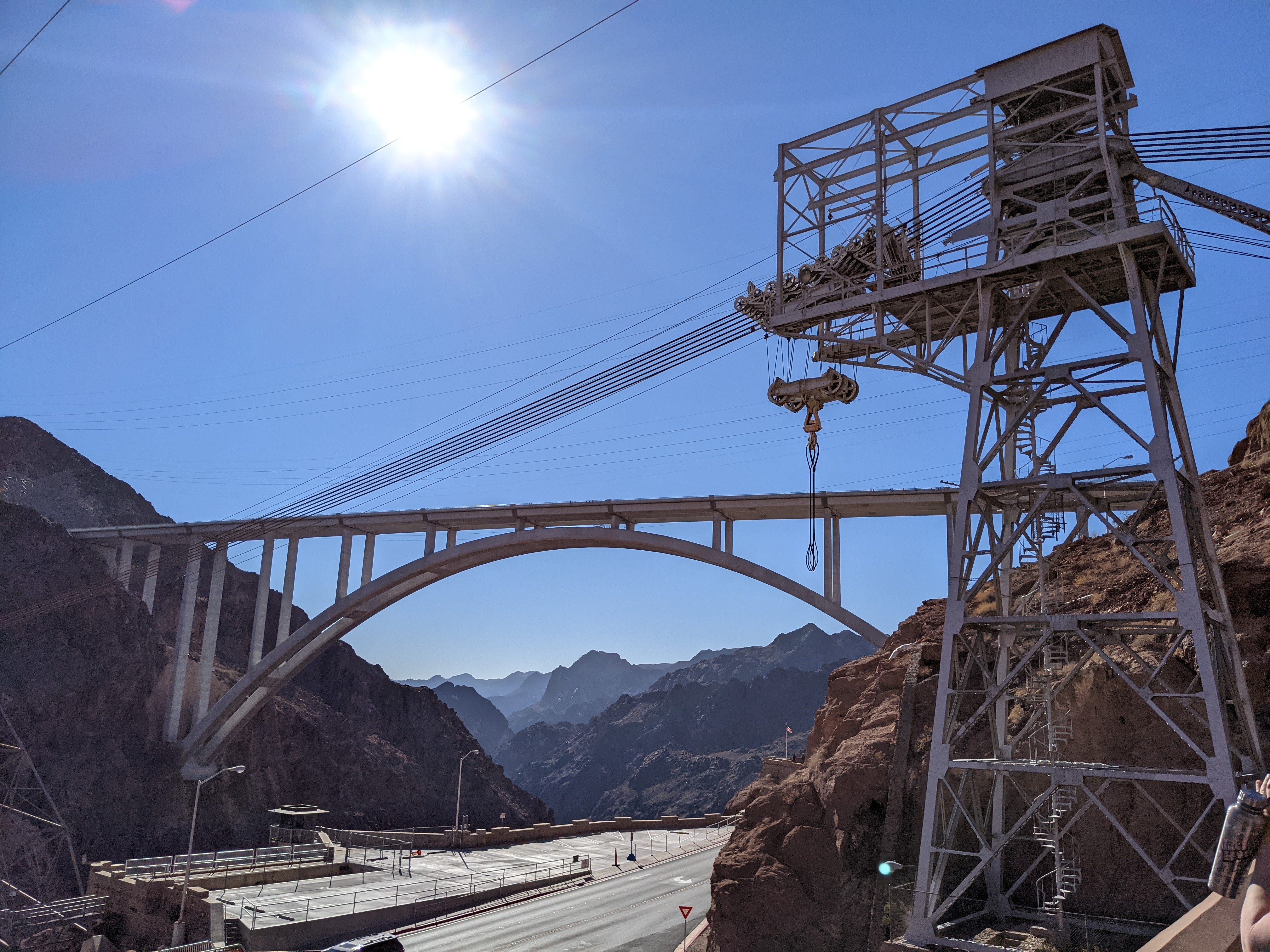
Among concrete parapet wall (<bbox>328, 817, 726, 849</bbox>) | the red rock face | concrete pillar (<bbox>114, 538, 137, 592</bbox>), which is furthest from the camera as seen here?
concrete pillar (<bbox>114, 538, 137, 592</bbox>)

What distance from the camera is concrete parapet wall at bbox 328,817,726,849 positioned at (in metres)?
47.5

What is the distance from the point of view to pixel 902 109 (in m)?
20.9

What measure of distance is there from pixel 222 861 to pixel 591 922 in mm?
19238

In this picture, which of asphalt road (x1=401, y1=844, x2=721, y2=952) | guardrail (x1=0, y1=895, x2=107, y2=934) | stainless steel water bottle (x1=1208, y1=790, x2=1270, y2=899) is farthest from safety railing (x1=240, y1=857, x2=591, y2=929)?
stainless steel water bottle (x1=1208, y1=790, x2=1270, y2=899)

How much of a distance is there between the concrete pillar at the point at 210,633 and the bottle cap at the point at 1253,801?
54.6m

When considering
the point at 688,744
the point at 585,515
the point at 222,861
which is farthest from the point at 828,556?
the point at 688,744

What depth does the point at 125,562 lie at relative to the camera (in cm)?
5575

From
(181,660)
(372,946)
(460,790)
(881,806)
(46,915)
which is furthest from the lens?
(460,790)

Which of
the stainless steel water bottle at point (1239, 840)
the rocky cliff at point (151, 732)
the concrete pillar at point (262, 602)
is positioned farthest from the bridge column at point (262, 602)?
the stainless steel water bottle at point (1239, 840)

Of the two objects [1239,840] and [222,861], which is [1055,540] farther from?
[222,861]

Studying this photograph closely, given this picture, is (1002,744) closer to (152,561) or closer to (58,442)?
(152,561)

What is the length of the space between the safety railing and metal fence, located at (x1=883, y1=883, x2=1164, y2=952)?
1904cm

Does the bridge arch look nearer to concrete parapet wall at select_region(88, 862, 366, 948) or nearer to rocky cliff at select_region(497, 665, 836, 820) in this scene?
concrete parapet wall at select_region(88, 862, 366, 948)

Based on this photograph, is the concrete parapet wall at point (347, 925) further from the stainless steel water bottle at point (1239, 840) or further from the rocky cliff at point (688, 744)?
the rocky cliff at point (688, 744)
